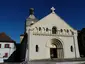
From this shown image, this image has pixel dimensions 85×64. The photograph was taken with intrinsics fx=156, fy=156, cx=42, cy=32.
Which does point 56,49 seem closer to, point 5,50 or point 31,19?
point 5,50

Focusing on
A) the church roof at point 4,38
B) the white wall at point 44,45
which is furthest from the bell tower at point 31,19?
the white wall at point 44,45

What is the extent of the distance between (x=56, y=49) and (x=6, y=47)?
17451 mm

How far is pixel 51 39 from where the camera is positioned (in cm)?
3391

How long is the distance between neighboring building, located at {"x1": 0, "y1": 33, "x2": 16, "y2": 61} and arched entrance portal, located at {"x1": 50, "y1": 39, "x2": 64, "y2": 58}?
1591 centimetres

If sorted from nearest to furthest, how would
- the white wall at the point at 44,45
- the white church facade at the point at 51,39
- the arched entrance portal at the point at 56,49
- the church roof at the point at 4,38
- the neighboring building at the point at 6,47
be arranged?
the white wall at the point at 44,45 < the white church facade at the point at 51,39 < the arched entrance portal at the point at 56,49 < the neighboring building at the point at 6,47 < the church roof at the point at 4,38

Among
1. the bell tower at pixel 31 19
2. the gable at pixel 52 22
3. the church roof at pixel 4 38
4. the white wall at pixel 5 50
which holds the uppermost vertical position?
the bell tower at pixel 31 19

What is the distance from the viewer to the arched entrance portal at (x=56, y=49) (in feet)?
111

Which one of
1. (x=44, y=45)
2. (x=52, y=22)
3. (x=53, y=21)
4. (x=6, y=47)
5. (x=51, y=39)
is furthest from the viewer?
(x=6, y=47)

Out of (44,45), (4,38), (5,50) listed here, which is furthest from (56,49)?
(4,38)

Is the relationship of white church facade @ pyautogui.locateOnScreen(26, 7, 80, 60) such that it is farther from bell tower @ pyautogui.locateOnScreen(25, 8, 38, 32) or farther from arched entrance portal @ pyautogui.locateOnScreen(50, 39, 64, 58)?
bell tower @ pyautogui.locateOnScreen(25, 8, 38, 32)

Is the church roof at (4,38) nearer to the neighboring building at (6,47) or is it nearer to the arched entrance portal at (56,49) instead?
→ the neighboring building at (6,47)

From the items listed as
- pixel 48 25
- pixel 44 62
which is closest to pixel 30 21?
pixel 48 25

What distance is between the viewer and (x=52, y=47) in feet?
113

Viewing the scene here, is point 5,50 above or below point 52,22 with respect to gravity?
below
